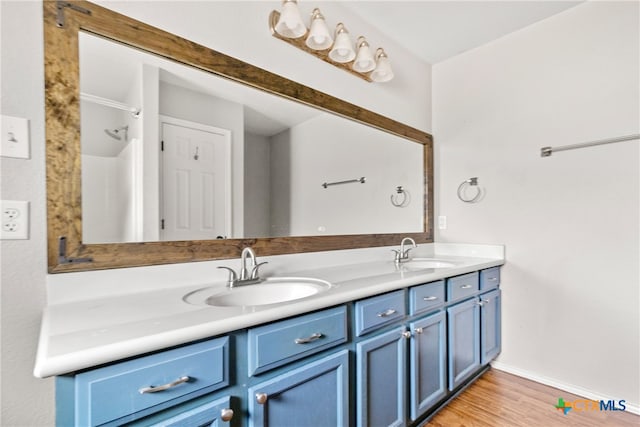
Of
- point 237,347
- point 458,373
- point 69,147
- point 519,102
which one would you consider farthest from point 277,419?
point 519,102

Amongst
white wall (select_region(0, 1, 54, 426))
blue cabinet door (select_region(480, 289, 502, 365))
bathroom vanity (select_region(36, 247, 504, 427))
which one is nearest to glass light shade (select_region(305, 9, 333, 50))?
white wall (select_region(0, 1, 54, 426))

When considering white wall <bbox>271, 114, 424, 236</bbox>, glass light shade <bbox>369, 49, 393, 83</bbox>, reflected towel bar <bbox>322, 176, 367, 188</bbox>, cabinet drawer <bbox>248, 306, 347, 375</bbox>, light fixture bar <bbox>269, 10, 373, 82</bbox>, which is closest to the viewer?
cabinet drawer <bbox>248, 306, 347, 375</bbox>

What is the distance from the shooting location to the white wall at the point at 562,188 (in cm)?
174

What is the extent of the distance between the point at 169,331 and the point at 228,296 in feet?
1.54

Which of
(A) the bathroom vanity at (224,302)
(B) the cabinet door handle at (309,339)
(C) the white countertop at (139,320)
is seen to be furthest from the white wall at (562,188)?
(B) the cabinet door handle at (309,339)

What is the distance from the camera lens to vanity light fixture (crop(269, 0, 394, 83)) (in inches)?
58.6

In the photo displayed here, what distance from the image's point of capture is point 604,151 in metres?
1.80

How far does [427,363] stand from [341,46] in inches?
68.9

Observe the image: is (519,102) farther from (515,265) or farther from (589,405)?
(589,405)

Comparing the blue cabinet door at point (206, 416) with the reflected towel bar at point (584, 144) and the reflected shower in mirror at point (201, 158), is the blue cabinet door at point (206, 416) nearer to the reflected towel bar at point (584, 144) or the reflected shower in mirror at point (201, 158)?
the reflected shower in mirror at point (201, 158)

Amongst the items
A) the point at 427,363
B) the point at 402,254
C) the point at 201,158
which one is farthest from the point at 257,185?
the point at 427,363

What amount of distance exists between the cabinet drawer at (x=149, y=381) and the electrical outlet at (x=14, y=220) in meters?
0.57

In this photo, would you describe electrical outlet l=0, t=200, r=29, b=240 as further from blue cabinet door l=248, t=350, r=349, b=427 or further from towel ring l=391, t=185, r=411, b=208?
towel ring l=391, t=185, r=411, b=208

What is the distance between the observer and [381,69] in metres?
1.96
